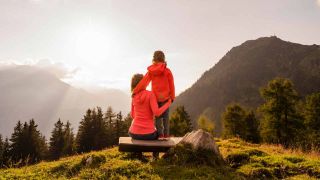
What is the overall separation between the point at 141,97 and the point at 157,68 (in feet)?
4.00

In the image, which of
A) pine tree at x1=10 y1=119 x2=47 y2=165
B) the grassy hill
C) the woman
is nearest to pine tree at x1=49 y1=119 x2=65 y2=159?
pine tree at x1=10 y1=119 x2=47 y2=165

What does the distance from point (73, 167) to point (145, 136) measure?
2.57m

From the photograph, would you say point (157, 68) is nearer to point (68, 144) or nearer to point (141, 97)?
point (141, 97)

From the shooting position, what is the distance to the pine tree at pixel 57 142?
67625mm

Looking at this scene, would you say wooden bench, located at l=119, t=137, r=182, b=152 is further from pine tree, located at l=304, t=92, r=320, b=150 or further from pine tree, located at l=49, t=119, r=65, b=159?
pine tree, located at l=49, t=119, r=65, b=159

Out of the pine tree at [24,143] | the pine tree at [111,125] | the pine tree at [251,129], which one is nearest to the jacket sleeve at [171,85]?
the pine tree at [251,129]

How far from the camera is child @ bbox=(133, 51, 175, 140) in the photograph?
36.9 ft

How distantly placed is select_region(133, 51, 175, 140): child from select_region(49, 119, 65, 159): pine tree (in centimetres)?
6005

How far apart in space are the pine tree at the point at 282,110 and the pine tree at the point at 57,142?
42.2 metres

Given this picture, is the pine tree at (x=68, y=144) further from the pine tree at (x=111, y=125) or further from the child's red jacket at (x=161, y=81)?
the child's red jacket at (x=161, y=81)

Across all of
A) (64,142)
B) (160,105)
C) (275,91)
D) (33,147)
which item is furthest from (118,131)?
(160,105)

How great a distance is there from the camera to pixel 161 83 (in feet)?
37.5

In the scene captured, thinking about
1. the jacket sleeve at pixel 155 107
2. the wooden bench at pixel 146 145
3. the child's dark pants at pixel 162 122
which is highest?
the jacket sleeve at pixel 155 107

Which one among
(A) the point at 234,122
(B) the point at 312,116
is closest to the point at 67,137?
(A) the point at 234,122
